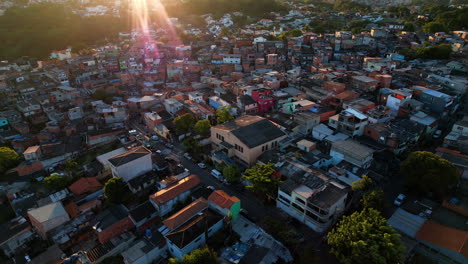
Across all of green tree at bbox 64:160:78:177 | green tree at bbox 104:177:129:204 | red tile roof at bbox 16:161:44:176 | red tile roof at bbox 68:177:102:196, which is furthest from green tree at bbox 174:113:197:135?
red tile roof at bbox 16:161:44:176

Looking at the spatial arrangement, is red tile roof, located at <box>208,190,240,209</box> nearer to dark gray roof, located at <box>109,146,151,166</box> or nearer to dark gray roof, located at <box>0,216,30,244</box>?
dark gray roof, located at <box>109,146,151,166</box>

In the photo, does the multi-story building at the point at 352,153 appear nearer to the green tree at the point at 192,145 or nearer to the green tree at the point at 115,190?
the green tree at the point at 192,145

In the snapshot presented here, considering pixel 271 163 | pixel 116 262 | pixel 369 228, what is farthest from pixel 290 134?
pixel 116 262

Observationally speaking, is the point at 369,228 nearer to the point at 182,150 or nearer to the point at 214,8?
the point at 182,150

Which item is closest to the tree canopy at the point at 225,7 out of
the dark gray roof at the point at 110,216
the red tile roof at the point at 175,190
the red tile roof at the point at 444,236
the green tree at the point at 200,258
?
the red tile roof at the point at 175,190

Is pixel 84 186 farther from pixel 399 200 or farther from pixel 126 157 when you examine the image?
Result: pixel 399 200
